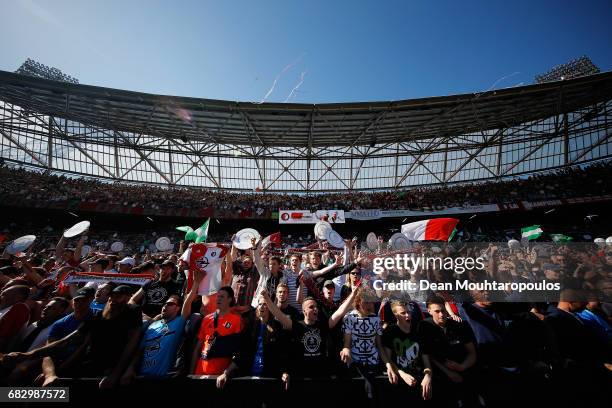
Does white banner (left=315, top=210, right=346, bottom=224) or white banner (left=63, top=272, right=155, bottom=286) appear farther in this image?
white banner (left=315, top=210, right=346, bottom=224)

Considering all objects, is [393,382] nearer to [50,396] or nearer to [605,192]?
[50,396]

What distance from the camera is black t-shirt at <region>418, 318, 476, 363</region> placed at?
3.24 meters

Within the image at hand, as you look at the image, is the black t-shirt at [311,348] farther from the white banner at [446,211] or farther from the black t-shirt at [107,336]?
the white banner at [446,211]

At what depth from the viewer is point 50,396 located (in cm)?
292

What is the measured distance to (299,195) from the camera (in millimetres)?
35188

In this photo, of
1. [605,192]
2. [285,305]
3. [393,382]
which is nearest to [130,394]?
[285,305]

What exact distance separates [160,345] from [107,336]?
647mm

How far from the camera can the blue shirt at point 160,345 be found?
3.34 metres

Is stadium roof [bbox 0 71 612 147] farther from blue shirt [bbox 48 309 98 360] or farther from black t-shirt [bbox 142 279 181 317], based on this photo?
blue shirt [bbox 48 309 98 360]

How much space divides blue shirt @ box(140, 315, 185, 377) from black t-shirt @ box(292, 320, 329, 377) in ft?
5.41

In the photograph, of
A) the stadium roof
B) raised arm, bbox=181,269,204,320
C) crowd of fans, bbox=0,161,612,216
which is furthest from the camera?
crowd of fans, bbox=0,161,612,216

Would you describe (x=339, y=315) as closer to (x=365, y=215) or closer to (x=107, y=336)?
(x=107, y=336)

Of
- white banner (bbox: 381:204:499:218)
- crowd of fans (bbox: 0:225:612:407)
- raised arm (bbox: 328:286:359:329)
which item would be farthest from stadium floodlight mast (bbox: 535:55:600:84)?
raised arm (bbox: 328:286:359:329)

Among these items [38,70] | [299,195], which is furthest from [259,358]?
[38,70]
